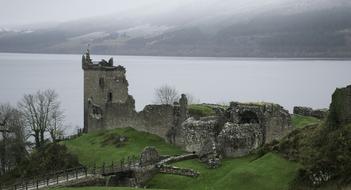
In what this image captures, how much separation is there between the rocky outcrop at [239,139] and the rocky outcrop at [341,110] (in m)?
8.51

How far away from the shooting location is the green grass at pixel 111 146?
45.5 meters

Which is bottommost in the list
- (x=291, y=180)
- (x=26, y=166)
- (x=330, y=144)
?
(x=26, y=166)

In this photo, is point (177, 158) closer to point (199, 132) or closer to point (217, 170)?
point (199, 132)

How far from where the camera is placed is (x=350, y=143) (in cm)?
2955

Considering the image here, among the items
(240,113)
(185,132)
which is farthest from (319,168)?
(185,132)

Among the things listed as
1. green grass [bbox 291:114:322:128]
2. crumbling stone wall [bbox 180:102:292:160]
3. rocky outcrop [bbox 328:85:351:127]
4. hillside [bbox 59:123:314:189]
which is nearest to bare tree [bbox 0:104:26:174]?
hillside [bbox 59:123:314:189]

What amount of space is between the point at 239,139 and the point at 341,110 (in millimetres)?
9080

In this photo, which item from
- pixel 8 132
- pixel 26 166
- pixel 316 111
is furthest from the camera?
pixel 8 132

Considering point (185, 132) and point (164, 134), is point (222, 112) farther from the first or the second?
point (164, 134)

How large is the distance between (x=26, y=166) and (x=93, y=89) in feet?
47.8

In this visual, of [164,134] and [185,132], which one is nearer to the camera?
[185,132]

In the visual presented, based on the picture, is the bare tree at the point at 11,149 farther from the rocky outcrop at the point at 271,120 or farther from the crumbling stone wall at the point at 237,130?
the rocky outcrop at the point at 271,120

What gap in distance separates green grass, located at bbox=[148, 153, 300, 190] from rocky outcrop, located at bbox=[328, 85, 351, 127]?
131 inches

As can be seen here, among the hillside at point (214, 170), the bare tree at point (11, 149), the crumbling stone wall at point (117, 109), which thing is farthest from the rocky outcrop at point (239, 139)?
the bare tree at point (11, 149)
